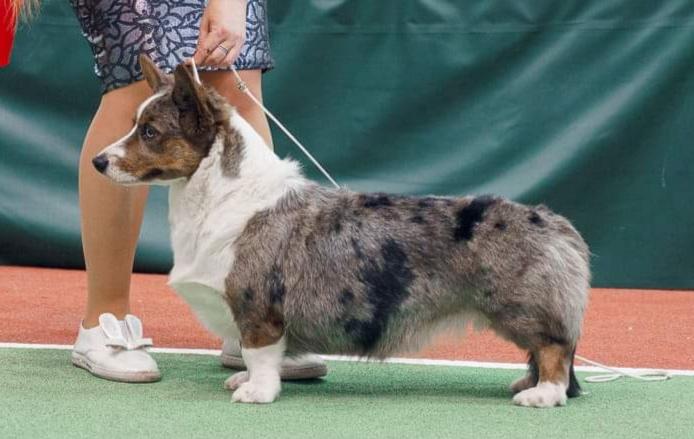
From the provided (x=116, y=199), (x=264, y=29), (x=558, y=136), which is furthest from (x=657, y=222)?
(x=116, y=199)

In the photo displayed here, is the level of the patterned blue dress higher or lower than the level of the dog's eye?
higher

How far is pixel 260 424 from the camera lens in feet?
10.6

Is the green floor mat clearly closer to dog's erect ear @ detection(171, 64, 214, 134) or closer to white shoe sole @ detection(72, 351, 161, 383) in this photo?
white shoe sole @ detection(72, 351, 161, 383)

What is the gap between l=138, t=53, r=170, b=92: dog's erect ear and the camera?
3.65 m

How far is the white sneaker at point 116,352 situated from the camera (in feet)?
12.6

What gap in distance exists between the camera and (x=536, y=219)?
11.8 feet

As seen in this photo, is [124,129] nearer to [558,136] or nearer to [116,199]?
[116,199]

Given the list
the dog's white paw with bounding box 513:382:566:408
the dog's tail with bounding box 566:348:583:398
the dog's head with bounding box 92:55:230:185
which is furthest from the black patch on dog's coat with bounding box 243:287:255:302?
the dog's tail with bounding box 566:348:583:398

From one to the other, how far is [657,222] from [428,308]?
2.85 metres

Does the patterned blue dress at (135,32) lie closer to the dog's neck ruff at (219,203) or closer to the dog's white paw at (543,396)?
the dog's neck ruff at (219,203)

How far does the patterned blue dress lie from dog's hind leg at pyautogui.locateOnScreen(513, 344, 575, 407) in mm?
1348

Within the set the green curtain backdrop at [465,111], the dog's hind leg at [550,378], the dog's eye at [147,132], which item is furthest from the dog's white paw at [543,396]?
the green curtain backdrop at [465,111]

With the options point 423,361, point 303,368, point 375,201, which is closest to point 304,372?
point 303,368

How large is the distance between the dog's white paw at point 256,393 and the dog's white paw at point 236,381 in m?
0.19
